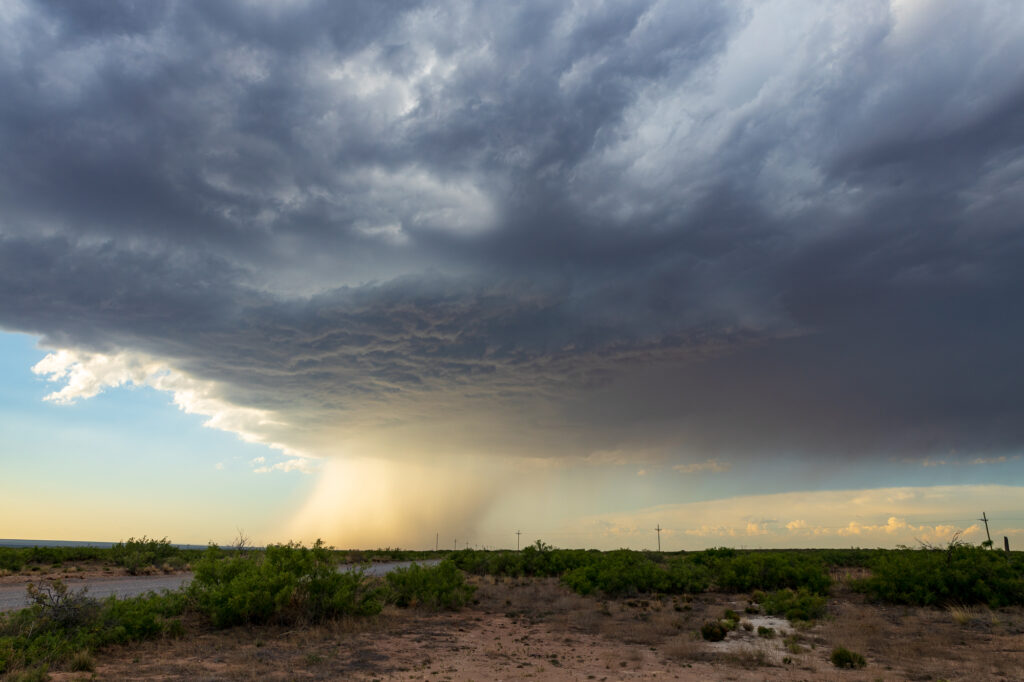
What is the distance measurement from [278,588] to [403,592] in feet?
23.0

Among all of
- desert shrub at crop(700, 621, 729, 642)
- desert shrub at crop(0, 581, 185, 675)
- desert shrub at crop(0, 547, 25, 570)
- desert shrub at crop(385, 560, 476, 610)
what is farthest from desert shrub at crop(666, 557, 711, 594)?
desert shrub at crop(0, 547, 25, 570)

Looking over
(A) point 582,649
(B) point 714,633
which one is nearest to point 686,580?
(B) point 714,633

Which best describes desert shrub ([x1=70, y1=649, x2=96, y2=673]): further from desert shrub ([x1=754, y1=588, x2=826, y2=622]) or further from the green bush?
the green bush

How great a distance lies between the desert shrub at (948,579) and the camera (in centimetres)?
2477

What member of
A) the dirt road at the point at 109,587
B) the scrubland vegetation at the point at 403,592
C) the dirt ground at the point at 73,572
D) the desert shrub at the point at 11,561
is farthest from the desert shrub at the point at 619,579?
the desert shrub at the point at 11,561

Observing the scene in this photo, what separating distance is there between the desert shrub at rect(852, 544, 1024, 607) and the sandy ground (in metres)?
1.42

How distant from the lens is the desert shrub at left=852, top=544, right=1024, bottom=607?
24766 millimetres

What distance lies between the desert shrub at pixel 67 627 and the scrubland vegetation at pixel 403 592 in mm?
28

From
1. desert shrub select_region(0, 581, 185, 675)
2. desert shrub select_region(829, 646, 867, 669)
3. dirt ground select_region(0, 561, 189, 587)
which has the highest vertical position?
desert shrub select_region(0, 581, 185, 675)

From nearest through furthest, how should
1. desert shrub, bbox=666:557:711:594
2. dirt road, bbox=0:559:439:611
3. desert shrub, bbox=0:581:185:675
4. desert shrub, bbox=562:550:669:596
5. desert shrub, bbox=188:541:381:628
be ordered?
desert shrub, bbox=0:581:185:675
desert shrub, bbox=188:541:381:628
dirt road, bbox=0:559:439:611
desert shrub, bbox=562:550:669:596
desert shrub, bbox=666:557:711:594

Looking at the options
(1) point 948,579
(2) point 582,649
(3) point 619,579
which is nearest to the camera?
(2) point 582,649

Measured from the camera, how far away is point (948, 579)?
25.7m

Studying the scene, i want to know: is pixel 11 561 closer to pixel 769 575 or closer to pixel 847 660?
pixel 769 575

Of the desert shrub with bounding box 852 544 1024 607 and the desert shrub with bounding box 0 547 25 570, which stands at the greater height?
the desert shrub with bounding box 852 544 1024 607
